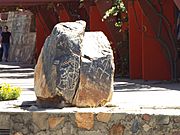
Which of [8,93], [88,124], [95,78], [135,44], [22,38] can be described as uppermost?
[95,78]

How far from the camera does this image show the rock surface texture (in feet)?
24.0

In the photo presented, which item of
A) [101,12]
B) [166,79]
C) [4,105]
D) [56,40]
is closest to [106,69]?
[56,40]

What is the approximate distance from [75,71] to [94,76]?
0.90 ft

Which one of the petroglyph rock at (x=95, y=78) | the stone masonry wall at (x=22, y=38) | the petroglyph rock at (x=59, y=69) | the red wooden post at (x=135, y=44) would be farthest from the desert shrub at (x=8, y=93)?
the stone masonry wall at (x=22, y=38)

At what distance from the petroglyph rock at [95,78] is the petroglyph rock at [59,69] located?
4.0 inches

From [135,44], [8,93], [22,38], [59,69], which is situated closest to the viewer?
[59,69]

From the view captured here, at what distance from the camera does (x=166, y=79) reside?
1439 cm

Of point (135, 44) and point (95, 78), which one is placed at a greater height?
point (95, 78)

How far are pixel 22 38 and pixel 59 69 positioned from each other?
2613cm

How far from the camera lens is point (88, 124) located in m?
6.84

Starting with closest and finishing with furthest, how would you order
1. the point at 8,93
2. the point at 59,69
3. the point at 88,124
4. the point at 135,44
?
the point at 88,124
the point at 59,69
the point at 8,93
the point at 135,44

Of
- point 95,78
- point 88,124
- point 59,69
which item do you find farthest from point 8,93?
point 88,124

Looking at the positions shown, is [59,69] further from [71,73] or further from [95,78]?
[95,78]

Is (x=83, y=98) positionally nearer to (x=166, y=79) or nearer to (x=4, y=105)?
(x=4, y=105)
